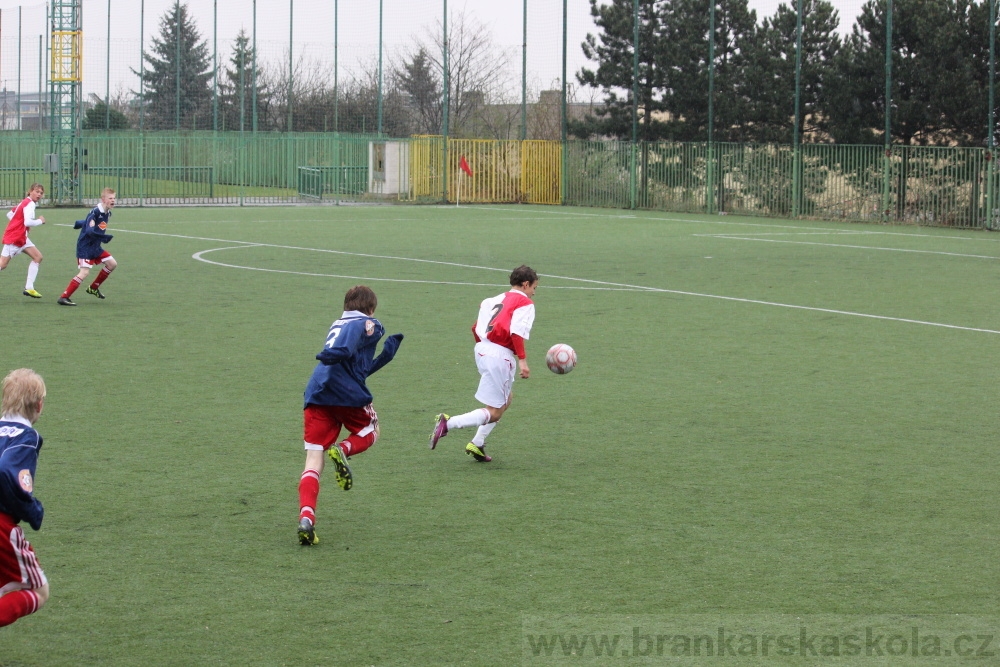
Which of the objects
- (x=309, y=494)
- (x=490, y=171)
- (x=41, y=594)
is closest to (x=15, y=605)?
(x=41, y=594)

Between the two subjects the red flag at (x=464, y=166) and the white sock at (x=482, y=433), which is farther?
the red flag at (x=464, y=166)

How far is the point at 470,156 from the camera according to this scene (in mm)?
49562

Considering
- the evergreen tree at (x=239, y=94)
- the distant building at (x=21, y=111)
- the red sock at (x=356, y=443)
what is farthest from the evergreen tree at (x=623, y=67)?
the red sock at (x=356, y=443)

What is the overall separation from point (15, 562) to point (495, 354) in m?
4.36

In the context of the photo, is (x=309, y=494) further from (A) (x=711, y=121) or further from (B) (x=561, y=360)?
(A) (x=711, y=121)

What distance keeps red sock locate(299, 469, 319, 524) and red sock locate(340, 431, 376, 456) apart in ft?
1.19

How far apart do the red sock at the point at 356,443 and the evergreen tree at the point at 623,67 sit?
4121 centimetres

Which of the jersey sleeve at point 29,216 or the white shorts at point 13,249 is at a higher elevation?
the jersey sleeve at point 29,216

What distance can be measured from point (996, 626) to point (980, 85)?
35.1m

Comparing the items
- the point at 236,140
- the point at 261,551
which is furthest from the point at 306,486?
the point at 236,140

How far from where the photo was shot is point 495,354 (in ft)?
28.9

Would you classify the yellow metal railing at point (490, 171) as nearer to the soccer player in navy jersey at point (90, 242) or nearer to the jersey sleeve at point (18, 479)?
the soccer player in navy jersey at point (90, 242)

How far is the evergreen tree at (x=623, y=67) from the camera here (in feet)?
157

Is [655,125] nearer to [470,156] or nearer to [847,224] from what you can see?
[470,156]
